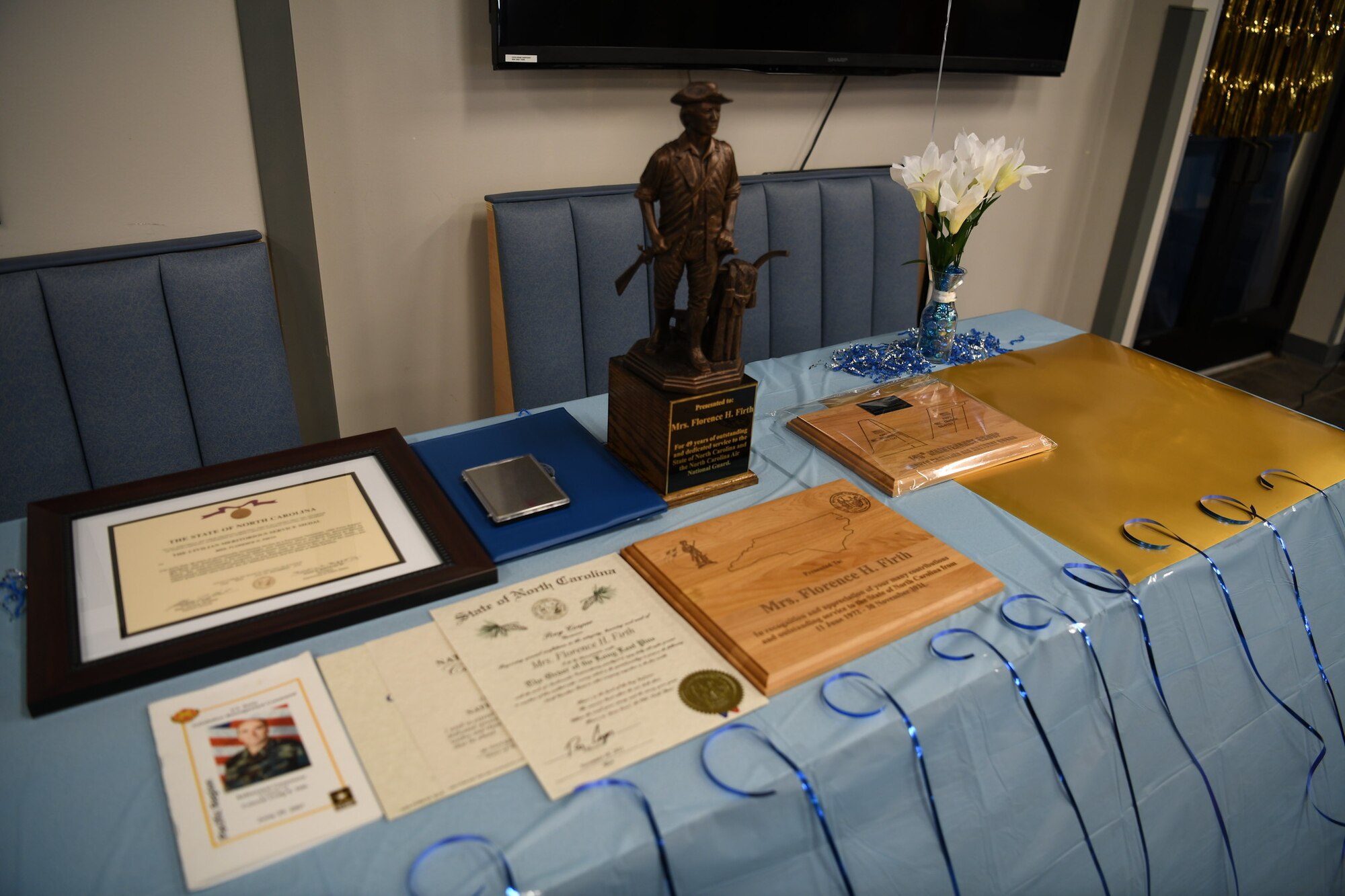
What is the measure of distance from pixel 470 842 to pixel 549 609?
0.93 ft

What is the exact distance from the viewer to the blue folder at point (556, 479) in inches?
41.0

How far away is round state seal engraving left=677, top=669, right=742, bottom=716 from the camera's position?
812 mm

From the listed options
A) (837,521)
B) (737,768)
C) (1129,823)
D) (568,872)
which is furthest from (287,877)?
(1129,823)

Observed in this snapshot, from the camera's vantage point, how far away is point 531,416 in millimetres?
1329

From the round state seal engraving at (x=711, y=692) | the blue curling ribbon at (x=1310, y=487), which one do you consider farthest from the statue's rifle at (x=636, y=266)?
the blue curling ribbon at (x=1310, y=487)

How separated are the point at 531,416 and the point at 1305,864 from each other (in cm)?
138

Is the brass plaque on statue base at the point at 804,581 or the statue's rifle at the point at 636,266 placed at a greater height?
the statue's rifle at the point at 636,266

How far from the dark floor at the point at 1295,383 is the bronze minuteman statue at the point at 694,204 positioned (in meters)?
3.24

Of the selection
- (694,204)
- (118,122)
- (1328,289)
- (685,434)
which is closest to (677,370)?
(685,434)

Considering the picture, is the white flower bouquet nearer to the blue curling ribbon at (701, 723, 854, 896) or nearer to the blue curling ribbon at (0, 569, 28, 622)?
the blue curling ribbon at (701, 723, 854, 896)

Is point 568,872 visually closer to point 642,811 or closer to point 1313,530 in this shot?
point 642,811

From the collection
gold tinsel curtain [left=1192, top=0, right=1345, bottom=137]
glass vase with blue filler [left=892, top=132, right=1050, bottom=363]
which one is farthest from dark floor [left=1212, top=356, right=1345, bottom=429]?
glass vase with blue filler [left=892, top=132, right=1050, bottom=363]

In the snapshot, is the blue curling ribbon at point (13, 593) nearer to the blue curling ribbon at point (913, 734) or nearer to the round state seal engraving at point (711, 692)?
the round state seal engraving at point (711, 692)

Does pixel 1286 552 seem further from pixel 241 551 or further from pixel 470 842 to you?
pixel 241 551
